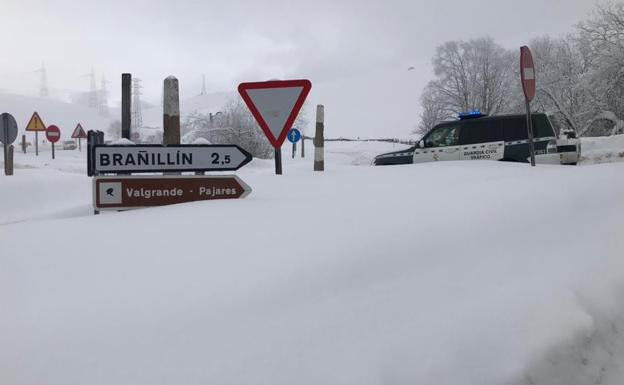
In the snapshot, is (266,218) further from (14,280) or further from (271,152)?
(271,152)

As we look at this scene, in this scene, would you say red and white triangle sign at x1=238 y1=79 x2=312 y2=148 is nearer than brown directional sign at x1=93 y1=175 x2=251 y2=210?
No

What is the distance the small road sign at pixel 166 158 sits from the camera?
3.91 meters

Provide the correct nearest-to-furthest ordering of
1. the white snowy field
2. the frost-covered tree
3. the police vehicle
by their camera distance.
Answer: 1. the white snowy field
2. the police vehicle
3. the frost-covered tree

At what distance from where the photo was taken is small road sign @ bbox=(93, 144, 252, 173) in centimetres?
391

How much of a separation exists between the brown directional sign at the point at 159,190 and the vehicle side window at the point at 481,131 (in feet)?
24.4

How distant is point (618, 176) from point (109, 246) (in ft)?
16.2

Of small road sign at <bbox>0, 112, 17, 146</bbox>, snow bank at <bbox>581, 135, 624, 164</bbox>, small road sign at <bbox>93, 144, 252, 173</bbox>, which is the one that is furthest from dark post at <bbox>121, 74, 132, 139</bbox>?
snow bank at <bbox>581, 135, 624, 164</bbox>

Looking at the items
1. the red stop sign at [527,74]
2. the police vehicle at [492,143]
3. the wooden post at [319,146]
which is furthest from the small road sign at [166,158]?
the police vehicle at [492,143]

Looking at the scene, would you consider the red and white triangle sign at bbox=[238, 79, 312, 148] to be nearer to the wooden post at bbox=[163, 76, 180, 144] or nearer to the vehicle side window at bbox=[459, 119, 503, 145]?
the wooden post at bbox=[163, 76, 180, 144]

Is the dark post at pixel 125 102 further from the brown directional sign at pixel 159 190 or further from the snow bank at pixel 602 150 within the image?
the snow bank at pixel 602 150

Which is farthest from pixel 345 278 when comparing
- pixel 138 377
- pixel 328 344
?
pixel 138 377

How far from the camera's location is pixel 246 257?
2371 millimetres

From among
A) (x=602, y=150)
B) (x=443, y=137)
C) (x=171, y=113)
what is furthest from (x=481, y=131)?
(x=171, y=113)

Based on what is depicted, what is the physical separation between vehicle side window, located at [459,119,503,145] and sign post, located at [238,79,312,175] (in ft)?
21.6
